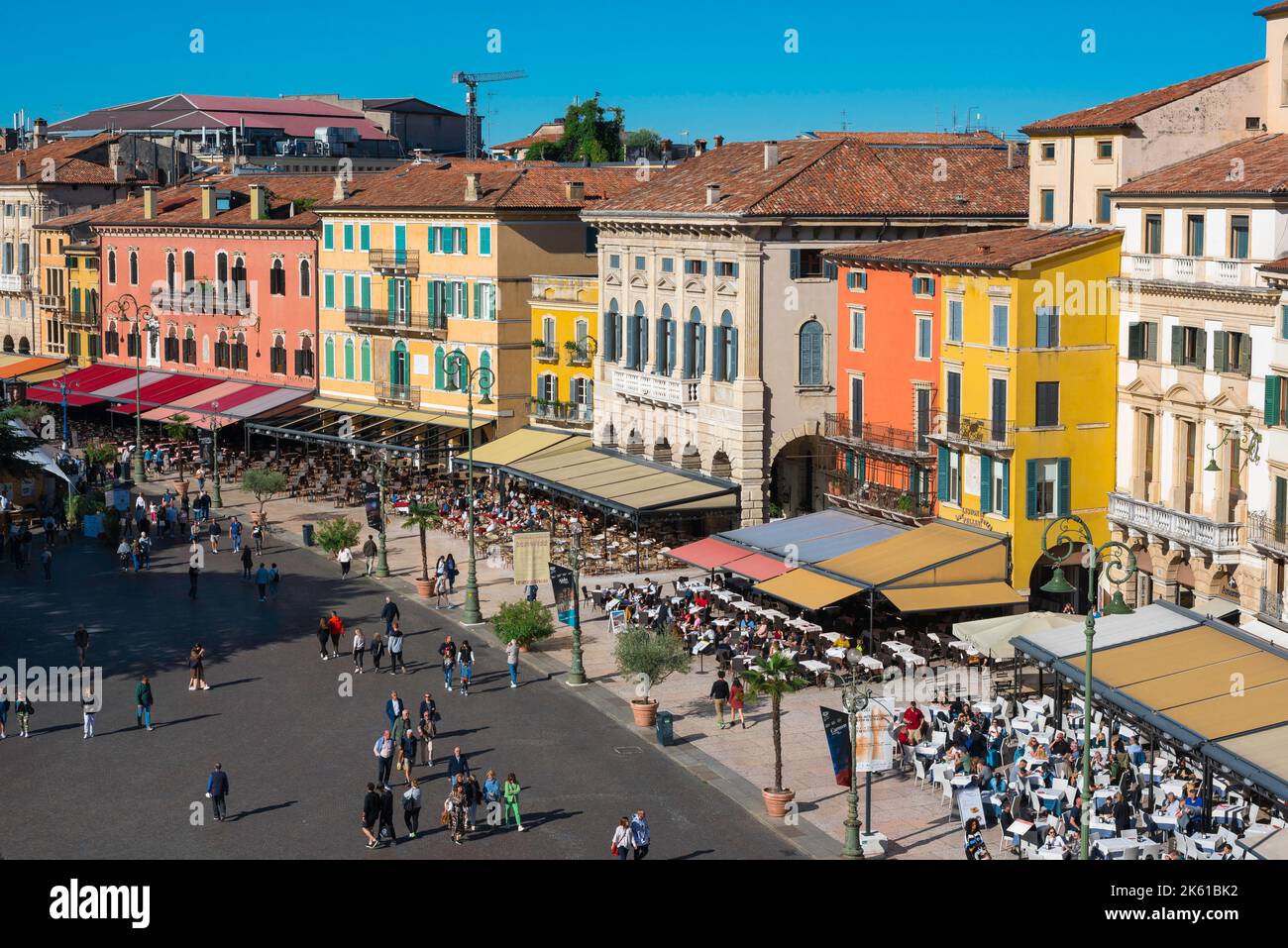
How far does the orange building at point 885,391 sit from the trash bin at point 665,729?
43.6 feet

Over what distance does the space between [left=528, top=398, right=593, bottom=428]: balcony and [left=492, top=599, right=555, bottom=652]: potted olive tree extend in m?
20.9

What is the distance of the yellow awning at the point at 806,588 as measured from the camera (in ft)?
138

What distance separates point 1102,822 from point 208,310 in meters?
62.6

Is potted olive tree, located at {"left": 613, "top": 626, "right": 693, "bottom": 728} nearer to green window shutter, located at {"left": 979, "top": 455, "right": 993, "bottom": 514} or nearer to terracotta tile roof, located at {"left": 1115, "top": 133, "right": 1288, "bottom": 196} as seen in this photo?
green window shutter, located at {"left": 979, "top": 455, "right": 993, "bottom": 514}

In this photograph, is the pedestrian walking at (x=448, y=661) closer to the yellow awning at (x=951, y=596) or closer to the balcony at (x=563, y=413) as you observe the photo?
the yellow awning at (x=951, y=596)

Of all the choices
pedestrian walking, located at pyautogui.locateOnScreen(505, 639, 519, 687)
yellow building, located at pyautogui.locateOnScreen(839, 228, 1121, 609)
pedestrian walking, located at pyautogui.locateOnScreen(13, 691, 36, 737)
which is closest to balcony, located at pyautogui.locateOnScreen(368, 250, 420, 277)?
yellow building, located at pyautogui.locateOnScreen(839, 228, 1121, 609)

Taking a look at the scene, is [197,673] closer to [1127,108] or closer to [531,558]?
[531,558]

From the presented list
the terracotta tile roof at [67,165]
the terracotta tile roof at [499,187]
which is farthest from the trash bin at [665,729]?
the terracotta tile roof at [67,165]

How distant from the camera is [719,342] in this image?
5553cm

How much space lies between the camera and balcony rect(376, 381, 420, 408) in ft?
237

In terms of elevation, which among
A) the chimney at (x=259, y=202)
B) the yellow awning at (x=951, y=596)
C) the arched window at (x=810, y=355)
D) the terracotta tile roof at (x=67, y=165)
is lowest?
the yellow awning at (x=951, y=596)

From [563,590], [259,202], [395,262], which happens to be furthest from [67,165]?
[563,590]
